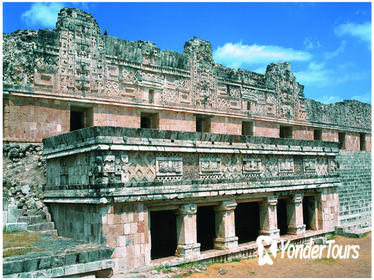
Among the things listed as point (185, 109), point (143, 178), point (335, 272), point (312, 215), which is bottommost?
point (335, 272)

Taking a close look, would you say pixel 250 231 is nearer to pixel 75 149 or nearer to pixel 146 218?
pixel 146 218

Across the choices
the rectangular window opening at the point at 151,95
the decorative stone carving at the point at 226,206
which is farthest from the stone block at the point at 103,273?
the rectangular window opening at the point at 151,95

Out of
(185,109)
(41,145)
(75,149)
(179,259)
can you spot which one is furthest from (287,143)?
(41,145)

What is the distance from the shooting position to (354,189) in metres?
16.6

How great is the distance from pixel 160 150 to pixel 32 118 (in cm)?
432

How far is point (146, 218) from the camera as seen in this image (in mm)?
8562

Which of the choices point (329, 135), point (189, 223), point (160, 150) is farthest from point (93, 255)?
point (329, 135)

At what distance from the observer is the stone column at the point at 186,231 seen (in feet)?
30.1

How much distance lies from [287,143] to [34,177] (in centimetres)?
767

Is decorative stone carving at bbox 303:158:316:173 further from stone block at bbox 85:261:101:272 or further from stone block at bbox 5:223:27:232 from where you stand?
stone block at bbox 5:223:27:232

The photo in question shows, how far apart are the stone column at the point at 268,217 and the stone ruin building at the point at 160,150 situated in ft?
0.16

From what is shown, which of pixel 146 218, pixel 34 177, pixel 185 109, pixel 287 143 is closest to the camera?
pixel 146 218

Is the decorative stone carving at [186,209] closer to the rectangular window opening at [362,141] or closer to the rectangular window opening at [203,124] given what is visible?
the rectangular window opening at [203,124]

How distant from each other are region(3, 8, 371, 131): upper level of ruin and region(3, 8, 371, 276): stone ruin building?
1.5 inches
